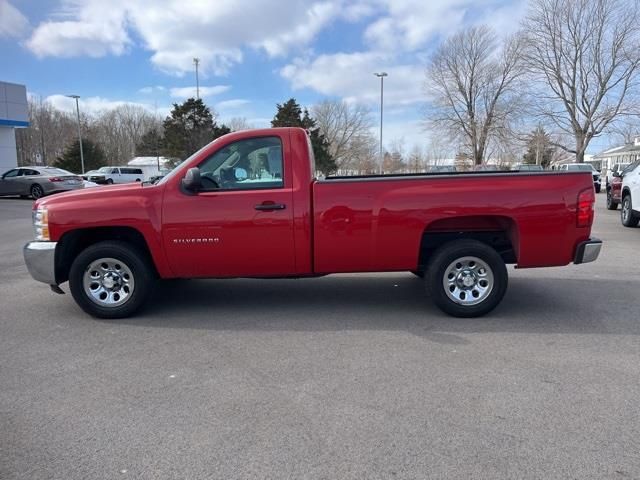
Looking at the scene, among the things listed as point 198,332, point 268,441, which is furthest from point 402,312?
point 268,441

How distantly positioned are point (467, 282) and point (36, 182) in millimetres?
22023

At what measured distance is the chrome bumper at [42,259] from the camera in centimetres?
508

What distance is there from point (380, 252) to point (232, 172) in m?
Answer: 1.74

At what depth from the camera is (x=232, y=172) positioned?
5094mm

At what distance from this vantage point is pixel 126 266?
202 inches

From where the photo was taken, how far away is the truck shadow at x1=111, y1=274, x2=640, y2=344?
16.3ft

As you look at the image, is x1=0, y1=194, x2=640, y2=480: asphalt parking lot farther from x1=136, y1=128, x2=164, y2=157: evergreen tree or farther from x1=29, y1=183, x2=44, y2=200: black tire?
x1=136, y1=128, x2=164, y2=157: evergreen tree

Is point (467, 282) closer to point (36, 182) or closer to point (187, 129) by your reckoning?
point (36, 182)

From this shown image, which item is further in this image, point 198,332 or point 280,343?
point 198,332

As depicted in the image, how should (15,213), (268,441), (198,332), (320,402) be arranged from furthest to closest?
1. (15,213)
2. (198,332)
3. (320,402)
4. (268,441)

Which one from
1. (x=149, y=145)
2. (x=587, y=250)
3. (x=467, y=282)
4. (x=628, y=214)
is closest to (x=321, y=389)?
(x=467, y=282)

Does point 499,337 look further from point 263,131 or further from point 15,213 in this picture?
point 15,213

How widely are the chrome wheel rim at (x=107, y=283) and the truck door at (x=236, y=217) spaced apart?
1.87 feet

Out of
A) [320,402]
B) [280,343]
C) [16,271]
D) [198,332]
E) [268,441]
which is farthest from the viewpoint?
[16,271]
